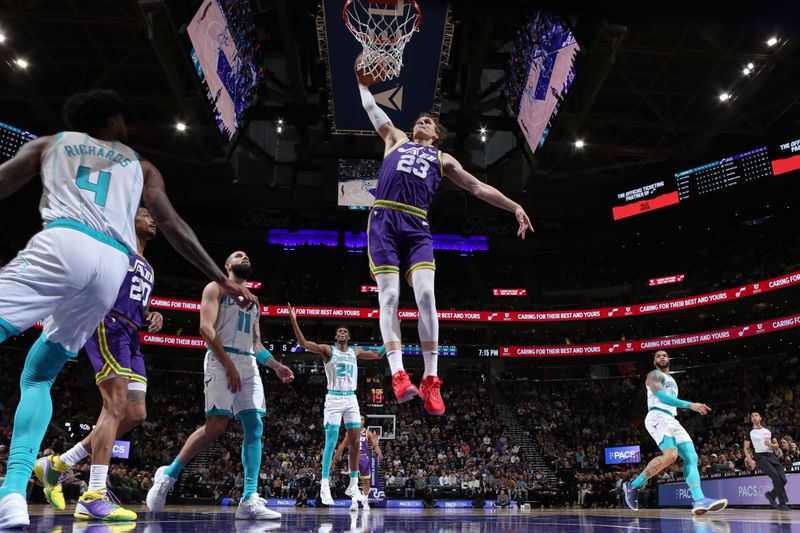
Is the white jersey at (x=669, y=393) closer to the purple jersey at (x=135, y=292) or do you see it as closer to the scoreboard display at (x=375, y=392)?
the purple jersey at (x=135, y=292)

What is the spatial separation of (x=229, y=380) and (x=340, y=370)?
4617mm

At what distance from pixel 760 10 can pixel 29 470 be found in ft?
12.0

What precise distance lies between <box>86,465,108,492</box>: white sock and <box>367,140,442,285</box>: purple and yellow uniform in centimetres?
260

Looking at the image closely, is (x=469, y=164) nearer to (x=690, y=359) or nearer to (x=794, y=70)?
(x=794, y=70)

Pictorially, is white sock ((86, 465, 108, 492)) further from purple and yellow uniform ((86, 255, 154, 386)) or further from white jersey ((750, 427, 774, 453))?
white jersey ((750, 427, 774, 453))

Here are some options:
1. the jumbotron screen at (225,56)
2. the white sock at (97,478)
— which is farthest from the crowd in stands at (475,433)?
the white sock at (97,478)

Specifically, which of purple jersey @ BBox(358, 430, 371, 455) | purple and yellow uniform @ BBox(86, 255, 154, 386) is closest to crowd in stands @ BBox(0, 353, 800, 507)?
purple jersey @ BBox(358, 430, 371, 455)

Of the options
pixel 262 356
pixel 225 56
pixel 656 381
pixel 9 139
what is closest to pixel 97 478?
pixel 262 356

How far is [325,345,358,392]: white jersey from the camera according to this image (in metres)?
9.94

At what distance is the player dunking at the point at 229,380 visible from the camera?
547cm

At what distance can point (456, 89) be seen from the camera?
80.5 feet

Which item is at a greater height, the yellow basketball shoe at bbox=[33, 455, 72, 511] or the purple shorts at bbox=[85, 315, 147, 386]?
the purple shorts at bbox=[85, 315, 147, 386]

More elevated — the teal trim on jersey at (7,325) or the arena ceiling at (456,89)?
the arena ceiling at (456,89)

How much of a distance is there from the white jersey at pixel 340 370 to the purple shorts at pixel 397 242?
15.8 ft
